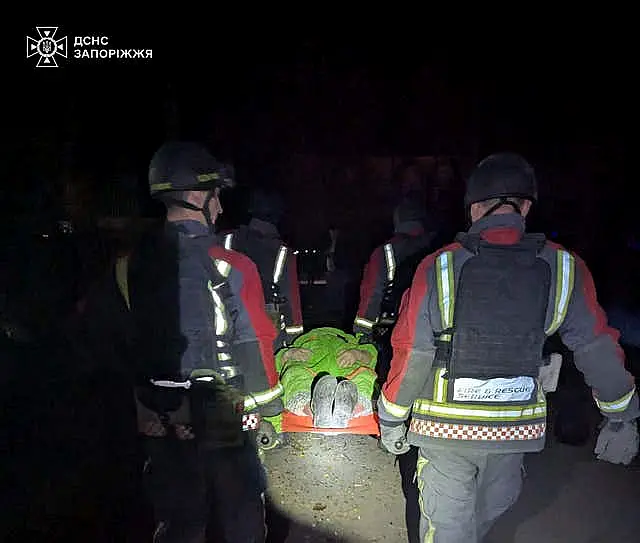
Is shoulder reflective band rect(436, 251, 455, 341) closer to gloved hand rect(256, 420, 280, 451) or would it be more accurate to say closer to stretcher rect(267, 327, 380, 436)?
gloved hand rect(256, 420, 280, 451)

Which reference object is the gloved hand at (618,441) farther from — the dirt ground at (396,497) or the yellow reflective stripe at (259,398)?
the yellow reflective stripe at (259,398)

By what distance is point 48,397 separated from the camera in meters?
5.21

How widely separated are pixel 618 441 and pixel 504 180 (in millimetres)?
1384

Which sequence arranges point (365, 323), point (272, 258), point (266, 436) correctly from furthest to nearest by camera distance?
point (365, 323)
point (272, 258)
point (266, 436)

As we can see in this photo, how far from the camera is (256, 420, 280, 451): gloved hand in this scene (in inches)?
106

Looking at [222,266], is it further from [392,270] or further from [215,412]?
[392,270]

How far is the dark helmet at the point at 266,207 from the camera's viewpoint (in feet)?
15.4

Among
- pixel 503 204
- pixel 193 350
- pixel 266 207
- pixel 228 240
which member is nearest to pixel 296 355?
pixel 228 240

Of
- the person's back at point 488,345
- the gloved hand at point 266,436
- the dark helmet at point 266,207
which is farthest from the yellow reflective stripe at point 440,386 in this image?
the dark helmet at point 266,207

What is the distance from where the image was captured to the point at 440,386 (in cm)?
233

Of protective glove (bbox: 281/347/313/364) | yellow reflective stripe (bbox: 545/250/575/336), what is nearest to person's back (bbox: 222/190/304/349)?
protective glove (bbox: 281/347/313/364)

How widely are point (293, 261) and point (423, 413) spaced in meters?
2.52

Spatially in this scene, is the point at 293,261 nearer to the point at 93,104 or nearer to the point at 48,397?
the point at 48,397

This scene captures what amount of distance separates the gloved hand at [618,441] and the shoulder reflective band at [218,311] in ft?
6.29
